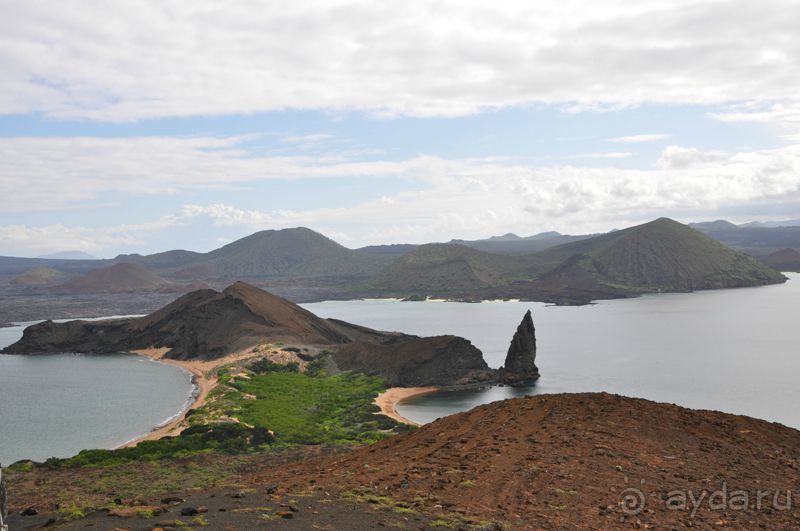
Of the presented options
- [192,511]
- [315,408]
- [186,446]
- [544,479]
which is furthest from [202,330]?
[192,511]

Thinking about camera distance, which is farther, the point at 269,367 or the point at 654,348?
the point at 654,348

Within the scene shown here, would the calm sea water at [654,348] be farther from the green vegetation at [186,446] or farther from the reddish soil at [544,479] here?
the reddish soil at [544,479]

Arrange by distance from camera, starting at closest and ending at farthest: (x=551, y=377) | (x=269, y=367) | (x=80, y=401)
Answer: (x=80, y=401) < (x=269, y=367) < (x=551, y=377)

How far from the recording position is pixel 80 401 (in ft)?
233

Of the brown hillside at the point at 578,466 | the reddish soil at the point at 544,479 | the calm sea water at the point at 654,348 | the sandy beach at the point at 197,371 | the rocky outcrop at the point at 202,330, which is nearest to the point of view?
the reddish soil at the point at 544,479

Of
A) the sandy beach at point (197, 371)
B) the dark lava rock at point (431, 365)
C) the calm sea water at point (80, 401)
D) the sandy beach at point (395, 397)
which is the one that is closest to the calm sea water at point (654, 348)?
the sandy beach at point (395, 397)

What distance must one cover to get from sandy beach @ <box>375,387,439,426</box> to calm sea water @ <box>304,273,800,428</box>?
4.72 ft

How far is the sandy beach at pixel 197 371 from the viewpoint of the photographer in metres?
53.5

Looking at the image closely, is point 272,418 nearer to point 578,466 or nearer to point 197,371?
point 578,466

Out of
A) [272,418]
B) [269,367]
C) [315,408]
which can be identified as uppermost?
[269,367]

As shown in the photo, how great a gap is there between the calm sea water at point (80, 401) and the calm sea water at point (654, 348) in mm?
27107

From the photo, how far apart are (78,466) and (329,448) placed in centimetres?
1531

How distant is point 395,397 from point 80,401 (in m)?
35.3

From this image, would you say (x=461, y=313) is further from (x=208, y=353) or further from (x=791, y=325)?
(x=208, y=353)
